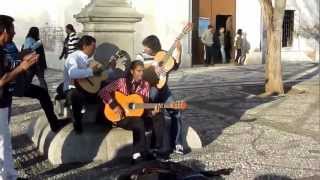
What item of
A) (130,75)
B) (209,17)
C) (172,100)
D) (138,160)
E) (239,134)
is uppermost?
(209,17)

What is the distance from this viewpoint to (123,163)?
287 inches

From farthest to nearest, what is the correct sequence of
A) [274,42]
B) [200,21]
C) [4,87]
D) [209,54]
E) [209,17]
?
[209,17] → [200,21] → [209,54] → [274,42] → [4,87]

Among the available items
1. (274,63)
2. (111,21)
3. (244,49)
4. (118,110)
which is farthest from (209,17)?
(118,110)

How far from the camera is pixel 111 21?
8578mm

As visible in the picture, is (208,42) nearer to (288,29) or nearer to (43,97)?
(288,29)

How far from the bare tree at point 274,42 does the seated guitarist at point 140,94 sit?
705 cm

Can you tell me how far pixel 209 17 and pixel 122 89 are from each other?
17.8 meters

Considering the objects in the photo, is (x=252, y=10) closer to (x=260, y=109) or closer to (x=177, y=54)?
(x=260, y=109)

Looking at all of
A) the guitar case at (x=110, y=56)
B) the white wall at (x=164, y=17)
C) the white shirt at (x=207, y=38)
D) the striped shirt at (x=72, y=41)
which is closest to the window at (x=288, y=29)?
the white shirt at (x=207, y=38)

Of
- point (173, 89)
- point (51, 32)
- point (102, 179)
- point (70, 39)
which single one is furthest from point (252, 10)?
point (102, 179)

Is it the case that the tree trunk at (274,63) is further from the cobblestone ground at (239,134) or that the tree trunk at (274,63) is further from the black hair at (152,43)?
the black hair at (152,43)

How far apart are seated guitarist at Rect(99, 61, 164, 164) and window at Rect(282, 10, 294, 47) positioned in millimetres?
20518

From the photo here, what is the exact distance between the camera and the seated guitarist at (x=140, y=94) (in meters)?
7.09

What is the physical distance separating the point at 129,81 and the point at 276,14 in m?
7.37
